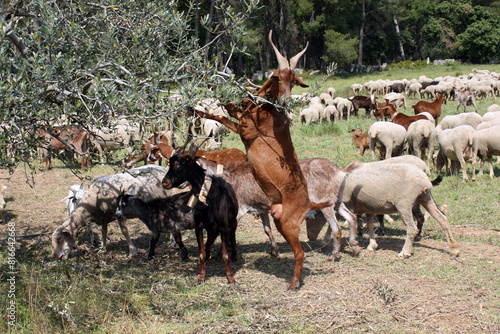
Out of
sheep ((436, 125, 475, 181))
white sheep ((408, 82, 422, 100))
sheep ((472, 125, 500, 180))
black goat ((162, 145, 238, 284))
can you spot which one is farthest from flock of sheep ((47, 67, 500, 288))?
white sheep ((408, 82, 422, 100))

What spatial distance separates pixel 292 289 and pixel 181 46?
3.62 meters

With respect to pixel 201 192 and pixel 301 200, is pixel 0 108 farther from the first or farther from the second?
pixel 301 200

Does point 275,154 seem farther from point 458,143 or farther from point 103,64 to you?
point 458,143

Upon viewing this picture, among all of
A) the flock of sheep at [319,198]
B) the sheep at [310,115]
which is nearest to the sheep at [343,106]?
the sheep at [310,115]

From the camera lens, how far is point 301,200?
6211mm

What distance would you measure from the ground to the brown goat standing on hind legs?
2.24ft

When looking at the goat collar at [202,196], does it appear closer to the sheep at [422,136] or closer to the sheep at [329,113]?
the sheep at [422,136]

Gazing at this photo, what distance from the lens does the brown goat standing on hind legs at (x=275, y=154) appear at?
559cm

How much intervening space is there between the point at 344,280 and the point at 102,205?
4227mm

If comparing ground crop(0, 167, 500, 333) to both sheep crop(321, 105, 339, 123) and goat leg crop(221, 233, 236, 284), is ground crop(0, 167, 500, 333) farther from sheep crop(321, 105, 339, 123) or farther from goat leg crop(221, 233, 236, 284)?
sheep crop(321, 105, 339, 123)

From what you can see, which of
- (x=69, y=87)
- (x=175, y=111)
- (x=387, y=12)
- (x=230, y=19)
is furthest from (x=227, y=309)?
(x=387, y=12)

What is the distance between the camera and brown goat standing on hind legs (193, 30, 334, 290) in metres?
5.59

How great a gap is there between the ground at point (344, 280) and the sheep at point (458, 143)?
3767 mm

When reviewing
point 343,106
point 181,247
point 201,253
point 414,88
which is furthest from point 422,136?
point 414,88
